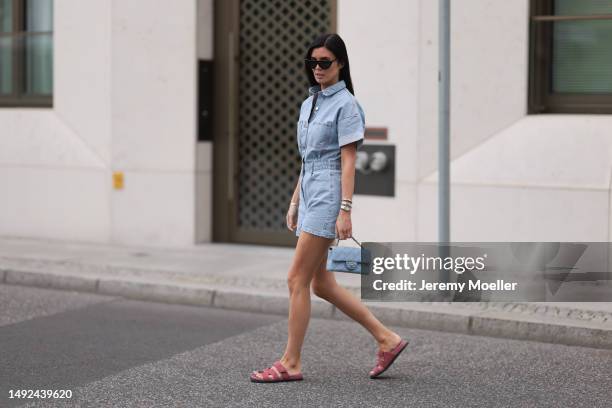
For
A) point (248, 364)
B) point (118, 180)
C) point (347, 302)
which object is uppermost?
point (118, 180)

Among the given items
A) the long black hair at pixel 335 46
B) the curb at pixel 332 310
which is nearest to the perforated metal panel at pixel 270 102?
the curb at pixel 332 310

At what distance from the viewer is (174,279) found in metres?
9.21

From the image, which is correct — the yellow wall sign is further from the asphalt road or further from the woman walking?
the woman walking

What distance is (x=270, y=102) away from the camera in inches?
440

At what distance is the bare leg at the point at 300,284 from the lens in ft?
19.2

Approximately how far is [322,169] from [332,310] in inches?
97.3

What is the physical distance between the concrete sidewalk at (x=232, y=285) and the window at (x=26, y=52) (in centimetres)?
170

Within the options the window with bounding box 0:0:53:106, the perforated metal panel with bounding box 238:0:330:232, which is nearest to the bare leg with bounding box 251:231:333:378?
the perforated metal panel with bounding box 238:0:330:232

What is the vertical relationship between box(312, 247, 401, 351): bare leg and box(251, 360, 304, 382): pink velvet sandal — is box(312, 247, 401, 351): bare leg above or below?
above

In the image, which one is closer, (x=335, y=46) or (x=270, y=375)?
(x=335, y=46)

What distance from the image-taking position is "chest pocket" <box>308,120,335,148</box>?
5.80 meters

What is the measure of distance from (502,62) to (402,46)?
3.18 feet

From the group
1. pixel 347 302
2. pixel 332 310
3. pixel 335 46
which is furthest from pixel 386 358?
pixel 332 310

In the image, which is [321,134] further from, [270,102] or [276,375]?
[270,102]
